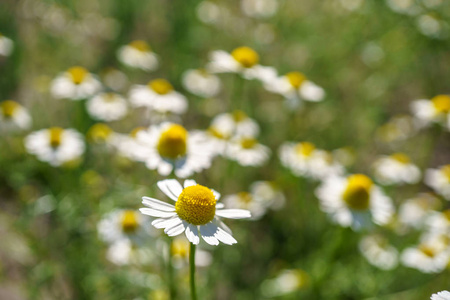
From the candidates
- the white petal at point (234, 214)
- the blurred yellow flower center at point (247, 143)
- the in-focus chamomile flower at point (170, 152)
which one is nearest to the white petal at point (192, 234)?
the white petal at point (234, 214)

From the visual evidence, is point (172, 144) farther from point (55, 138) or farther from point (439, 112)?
point (439, 112)

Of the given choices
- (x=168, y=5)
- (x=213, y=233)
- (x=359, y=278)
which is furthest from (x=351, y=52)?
(x=213, y=233)

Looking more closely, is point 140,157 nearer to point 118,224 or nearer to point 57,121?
point 118,224

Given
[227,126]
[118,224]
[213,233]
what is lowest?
[118,224]

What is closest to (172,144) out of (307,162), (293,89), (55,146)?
(55,146)

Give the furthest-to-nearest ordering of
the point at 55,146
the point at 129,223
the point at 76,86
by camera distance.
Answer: the point at 76,86, the point at 55,146, the point at 129,223

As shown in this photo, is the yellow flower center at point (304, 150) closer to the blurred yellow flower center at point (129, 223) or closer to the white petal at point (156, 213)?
the blurred yellow flower center at point (129, 223)
